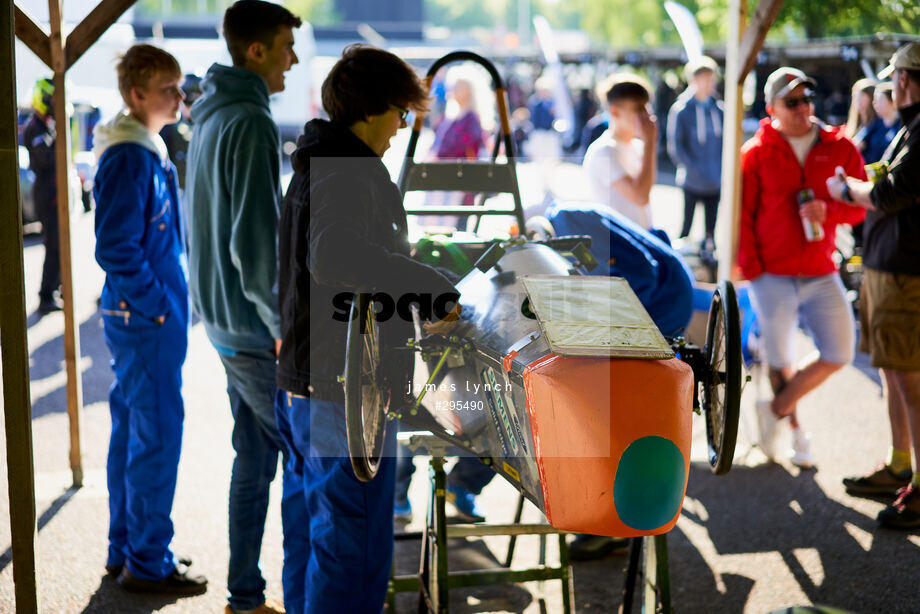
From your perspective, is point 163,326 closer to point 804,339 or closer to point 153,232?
point 153,232

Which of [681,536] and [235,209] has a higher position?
[235,209]

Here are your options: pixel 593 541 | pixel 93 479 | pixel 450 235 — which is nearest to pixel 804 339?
pixel 593 541

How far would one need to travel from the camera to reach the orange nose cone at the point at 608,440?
6.97ft

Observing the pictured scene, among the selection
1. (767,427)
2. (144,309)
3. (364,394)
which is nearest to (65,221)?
(144,309)

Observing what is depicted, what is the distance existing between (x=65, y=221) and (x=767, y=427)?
3.96 m

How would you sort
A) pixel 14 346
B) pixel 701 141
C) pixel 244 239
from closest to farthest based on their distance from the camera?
pixel 14 346, pixel 244 239, pixel 701 141

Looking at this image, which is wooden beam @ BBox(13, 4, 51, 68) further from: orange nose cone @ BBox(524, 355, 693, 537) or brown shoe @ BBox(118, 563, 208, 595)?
orange nose cone @ BBox(524, 355, 693, 537)

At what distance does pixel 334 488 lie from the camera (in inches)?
104

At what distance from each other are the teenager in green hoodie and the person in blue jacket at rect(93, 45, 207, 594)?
26cm

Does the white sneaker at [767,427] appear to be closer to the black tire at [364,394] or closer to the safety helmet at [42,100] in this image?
the black tire at [364,394]

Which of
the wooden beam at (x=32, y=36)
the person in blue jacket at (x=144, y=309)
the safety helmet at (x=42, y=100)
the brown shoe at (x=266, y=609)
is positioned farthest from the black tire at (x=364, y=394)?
the safety helmet at (x=42, y=100)

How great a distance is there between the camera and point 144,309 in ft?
11.4

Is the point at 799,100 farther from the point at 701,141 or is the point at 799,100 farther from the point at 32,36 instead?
the point at 701,141

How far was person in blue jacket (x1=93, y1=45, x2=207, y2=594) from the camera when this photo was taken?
340cm
